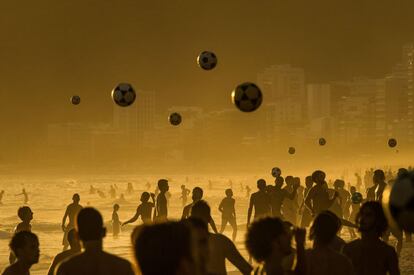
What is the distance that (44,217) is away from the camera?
140 feet

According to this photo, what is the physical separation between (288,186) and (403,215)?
47.5ft

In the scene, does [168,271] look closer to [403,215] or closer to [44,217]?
[403,215]

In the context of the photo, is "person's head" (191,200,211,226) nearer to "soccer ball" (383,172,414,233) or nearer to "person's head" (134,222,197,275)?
"soccer ball" (383,172,414,233)

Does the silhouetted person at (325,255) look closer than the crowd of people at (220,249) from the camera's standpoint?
No

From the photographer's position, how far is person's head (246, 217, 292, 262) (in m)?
5.21

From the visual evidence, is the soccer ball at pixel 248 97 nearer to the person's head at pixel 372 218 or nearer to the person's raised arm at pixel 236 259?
the person's raised arm at pixel 236 259

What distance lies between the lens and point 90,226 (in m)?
5.70

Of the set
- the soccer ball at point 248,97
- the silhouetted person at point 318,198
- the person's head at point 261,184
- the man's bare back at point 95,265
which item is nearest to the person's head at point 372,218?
the man's bare back at point 95,265

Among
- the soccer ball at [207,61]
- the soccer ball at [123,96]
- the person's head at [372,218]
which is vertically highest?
the soccer ball at [207,61]

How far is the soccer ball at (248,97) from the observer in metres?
15.0

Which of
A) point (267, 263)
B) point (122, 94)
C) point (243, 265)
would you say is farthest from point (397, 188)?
point (122, 94)

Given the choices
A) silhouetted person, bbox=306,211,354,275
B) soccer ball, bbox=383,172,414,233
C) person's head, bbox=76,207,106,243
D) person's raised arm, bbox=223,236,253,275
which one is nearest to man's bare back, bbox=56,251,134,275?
person's head, bbox=76,207,106,243

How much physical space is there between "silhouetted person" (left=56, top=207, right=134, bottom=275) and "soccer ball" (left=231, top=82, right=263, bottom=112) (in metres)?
9.44

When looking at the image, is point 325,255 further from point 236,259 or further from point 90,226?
point 90,226
